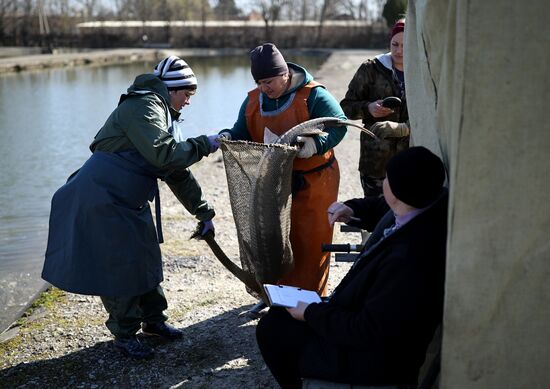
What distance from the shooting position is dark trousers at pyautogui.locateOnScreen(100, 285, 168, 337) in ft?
12.5

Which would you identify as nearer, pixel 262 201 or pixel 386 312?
pixel 386 312

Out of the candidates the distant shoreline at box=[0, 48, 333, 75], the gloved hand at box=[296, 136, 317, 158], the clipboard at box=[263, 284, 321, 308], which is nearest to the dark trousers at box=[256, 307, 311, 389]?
the clipboard at box=[263, 284, 321, 308]

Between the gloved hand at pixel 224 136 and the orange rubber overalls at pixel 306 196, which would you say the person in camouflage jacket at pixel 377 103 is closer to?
the orange rubber overalls at pixel 306 196

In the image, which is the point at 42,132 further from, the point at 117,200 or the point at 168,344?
the point at 117,200

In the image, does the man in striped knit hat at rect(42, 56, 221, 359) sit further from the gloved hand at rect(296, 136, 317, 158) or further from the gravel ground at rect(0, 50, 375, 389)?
the gloved hand at rect(296, 136, 317, 158)

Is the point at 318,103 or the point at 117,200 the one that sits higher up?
the point at 318,103

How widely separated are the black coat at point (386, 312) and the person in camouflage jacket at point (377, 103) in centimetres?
184

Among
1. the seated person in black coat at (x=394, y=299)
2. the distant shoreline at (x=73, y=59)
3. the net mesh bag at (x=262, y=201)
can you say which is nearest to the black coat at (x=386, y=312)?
the seated person in black coat at (x=394, y=299)

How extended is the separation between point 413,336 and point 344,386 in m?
0.35

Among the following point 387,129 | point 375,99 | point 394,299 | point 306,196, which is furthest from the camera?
point 375,99

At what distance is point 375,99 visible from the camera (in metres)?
4.52

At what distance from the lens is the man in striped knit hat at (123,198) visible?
3598 mm

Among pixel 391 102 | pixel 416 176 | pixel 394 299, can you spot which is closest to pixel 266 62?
pixel 391 102

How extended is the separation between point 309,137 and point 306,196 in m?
0.44
